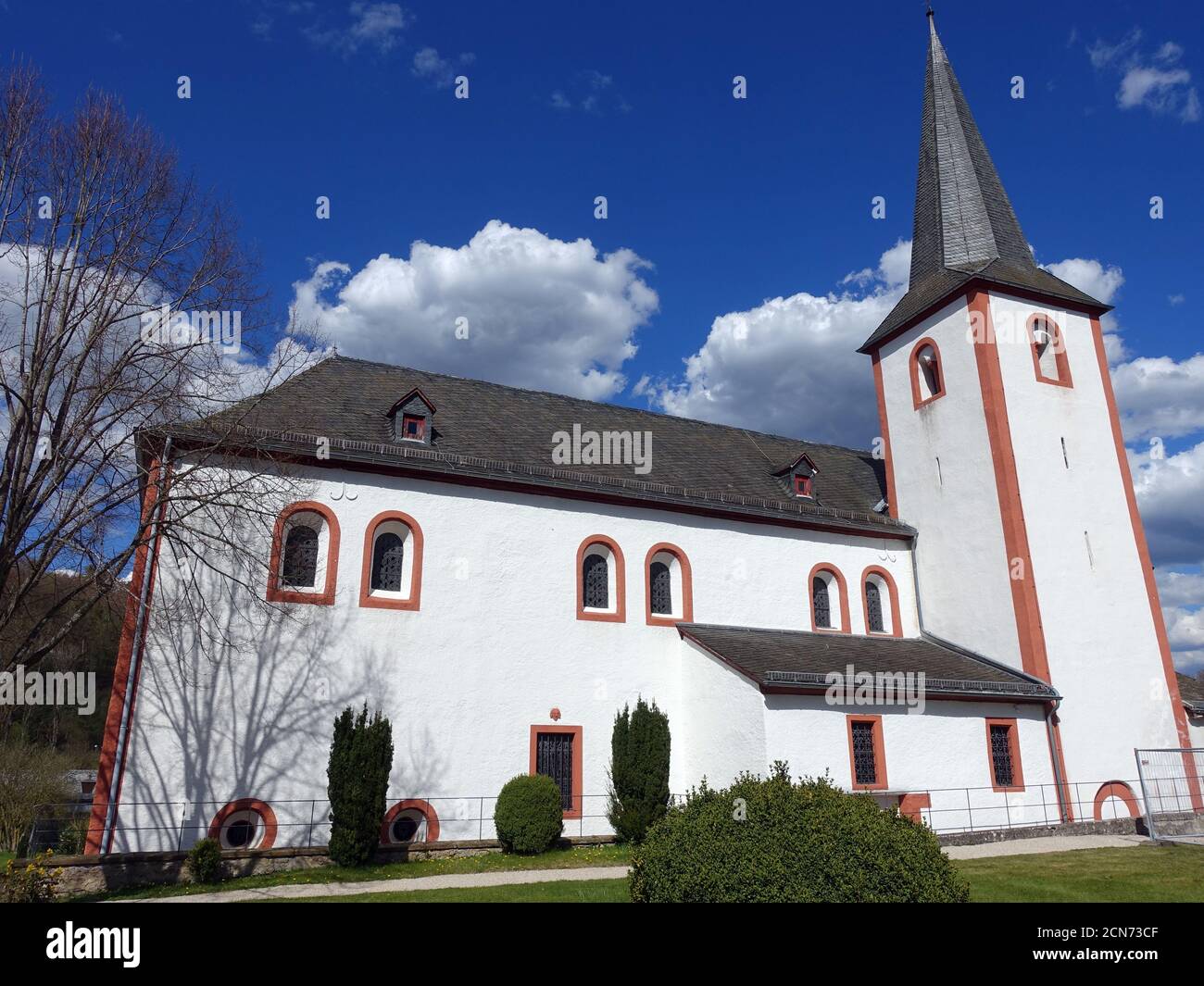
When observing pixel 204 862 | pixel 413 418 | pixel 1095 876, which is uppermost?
pixel 413 418

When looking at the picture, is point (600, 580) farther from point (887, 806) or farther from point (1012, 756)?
point (1012, 756)

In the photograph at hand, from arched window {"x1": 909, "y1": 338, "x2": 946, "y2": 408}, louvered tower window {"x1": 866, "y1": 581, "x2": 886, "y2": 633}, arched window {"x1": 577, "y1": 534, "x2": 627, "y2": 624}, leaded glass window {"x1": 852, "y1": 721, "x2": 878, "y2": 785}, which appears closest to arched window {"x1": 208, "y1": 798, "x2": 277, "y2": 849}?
arched window {"x1": 577, "y1": 534, "x2": 627, "y2": 624}

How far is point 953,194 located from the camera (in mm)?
24266

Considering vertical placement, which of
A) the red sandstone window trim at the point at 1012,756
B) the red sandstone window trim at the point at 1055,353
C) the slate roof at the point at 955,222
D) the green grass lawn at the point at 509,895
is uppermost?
the slate roof at the point at 955,222

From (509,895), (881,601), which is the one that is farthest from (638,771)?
(881,601)

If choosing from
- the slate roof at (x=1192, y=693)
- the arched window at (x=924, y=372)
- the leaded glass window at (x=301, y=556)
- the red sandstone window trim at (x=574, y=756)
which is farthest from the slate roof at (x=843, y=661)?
the leaded glass window at (x=301, y=556)

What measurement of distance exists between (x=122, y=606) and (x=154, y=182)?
22.8 feet

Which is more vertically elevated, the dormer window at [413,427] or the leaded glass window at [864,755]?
the dormer window at [413,427]

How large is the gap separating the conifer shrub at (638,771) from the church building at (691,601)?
1.32ft

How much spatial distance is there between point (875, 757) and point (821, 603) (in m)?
5.24

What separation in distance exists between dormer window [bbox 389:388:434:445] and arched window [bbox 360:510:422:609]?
6.69 ft

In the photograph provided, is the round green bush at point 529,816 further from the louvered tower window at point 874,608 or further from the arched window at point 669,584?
the louvered tower window at point 874,608

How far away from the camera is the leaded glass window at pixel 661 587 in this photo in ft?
61.9
